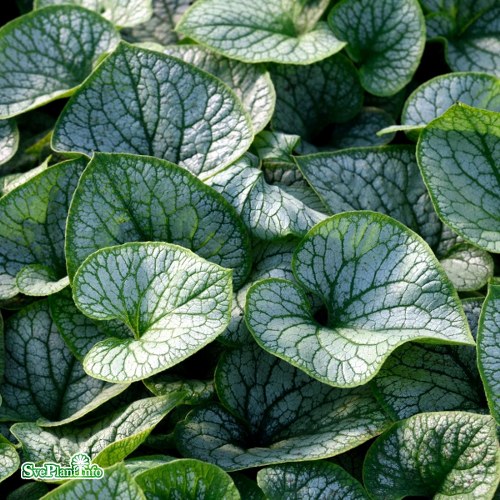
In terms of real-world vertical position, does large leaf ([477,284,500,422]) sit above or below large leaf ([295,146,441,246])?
below

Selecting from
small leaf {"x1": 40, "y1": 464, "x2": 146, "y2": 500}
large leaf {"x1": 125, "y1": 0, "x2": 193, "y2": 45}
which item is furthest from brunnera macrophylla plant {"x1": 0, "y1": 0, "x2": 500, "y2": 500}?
large leaf {"x1": 125, "y1": 0, "x2": 193, "y2": 45}

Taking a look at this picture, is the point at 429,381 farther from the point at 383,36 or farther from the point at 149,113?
the point at 383,36

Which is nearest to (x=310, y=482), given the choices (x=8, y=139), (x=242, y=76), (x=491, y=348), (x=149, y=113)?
(x=491, y=348)

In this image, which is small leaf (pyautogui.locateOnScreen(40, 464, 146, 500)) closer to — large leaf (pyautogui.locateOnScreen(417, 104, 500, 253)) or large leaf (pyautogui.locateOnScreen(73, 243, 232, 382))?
large leaf (pyautogui.locateOnScreen(73, 243, 232, 382))

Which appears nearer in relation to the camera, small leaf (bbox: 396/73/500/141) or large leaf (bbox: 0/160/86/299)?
large leaf (bbox: 0/160/86/299)

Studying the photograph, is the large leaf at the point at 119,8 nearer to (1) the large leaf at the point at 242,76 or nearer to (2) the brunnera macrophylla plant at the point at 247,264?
(2) the brunnera macrophylla plant at the point at 247,264
